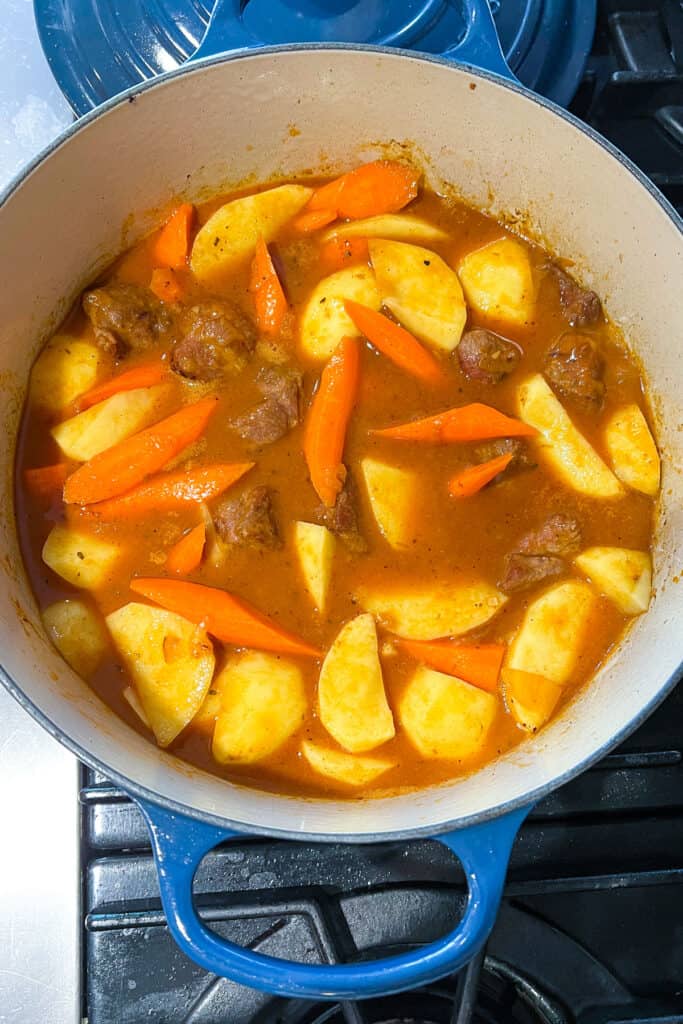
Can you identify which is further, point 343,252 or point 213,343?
point 343,252

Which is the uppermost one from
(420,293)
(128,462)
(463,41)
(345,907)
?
(463,41)

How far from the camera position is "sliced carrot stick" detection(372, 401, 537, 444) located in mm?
2178

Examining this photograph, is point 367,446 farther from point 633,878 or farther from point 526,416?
point 633,878

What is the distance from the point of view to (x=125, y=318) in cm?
219

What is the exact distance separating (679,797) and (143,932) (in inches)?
51.8

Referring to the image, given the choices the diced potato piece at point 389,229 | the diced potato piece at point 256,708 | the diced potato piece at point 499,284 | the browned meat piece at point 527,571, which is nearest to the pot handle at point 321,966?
the diced potato piece at point 256,708

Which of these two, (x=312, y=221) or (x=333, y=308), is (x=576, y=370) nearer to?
(x=333, y=308)

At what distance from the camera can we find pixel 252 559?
2121 mm

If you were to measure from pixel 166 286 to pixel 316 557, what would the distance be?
832mm

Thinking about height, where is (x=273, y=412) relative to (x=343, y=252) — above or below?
below

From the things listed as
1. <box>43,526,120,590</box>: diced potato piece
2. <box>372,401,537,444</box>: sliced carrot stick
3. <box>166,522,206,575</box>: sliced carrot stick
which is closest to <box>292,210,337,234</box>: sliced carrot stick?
<box>372,401,537,444</box>: sliced carrot stick

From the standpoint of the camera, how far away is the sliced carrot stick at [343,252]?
7.62 feet

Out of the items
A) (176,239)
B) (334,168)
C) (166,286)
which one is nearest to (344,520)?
(166,286)

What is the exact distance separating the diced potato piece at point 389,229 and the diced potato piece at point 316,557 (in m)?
0.81
